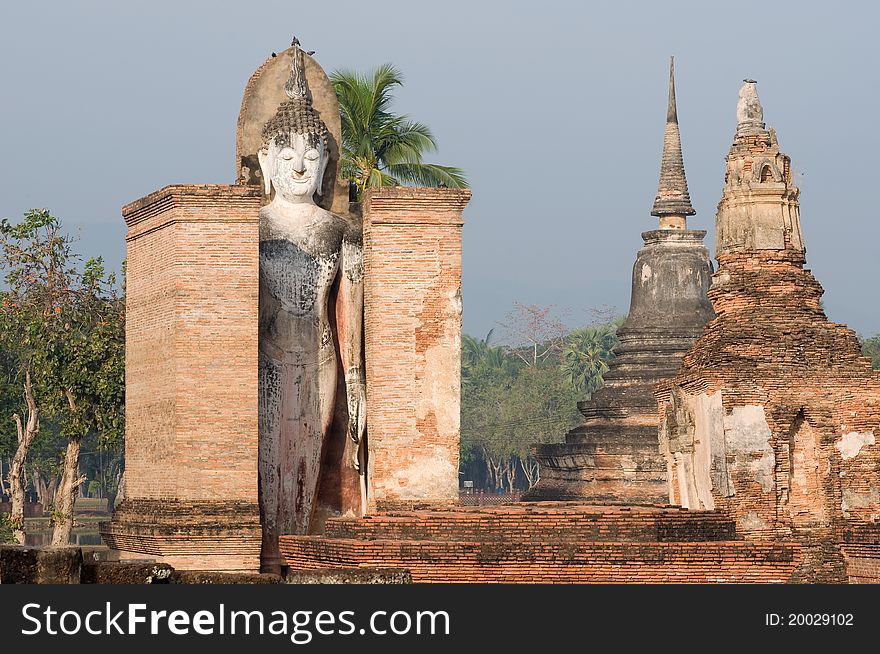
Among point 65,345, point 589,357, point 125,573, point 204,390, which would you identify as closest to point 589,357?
point 589,357

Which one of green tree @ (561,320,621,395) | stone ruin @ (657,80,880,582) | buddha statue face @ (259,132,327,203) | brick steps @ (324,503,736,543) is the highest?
green tree @ (561,320,621,395)

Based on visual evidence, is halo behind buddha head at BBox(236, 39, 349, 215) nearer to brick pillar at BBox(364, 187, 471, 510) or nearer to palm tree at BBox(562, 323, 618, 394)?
brick pillar at BBox(364, 187, 471, 510)

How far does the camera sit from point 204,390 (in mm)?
18719

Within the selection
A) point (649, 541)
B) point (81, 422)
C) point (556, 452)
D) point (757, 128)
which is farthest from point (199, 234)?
point (556, 452)

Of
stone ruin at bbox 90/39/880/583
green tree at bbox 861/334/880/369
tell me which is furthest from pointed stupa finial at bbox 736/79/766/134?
green tree at bbox 861/334/880/369

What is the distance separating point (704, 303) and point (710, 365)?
1580 centimetres

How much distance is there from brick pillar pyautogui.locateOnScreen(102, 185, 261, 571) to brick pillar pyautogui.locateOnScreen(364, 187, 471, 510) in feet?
4.37

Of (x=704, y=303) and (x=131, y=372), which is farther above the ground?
(x=704, y=303)

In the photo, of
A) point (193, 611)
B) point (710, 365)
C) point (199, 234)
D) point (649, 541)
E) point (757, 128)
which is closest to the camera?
point (193, 611)

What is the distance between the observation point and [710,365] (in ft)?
66.0

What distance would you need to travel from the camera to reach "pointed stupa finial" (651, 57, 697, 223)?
3650 cm

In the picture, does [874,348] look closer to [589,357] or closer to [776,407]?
[589,357]

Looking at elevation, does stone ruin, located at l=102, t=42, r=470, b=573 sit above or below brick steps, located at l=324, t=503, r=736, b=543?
above

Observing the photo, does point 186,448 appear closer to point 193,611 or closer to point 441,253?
point 441,253
